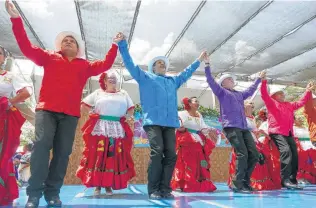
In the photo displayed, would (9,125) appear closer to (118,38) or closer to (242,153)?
(118,38)

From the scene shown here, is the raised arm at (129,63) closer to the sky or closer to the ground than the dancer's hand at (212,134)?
closer to the sky

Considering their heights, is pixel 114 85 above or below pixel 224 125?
above

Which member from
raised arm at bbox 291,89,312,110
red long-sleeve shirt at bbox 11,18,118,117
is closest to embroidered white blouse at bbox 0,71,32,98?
red long-sleeve shirt at bbox 11,18,118,117

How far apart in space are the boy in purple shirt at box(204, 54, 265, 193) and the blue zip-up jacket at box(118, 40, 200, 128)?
806 mm

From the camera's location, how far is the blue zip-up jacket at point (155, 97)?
3.57m

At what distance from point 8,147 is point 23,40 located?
98 centimetres

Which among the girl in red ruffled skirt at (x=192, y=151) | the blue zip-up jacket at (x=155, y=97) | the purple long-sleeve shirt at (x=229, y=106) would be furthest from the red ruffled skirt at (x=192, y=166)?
the blue zip-up jacket at (x=155, y=97)

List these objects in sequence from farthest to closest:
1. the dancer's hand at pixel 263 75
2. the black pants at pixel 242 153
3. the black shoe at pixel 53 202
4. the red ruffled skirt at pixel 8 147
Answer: the dancer's hand at pixel 263 75
the black pants at pixel 242 153
the red ruffled skirt at pixel 8 147
the black shoe at pixel 53 202

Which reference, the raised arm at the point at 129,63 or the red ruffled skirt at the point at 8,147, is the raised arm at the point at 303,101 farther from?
the red ruffled skirt at the point at 8,147

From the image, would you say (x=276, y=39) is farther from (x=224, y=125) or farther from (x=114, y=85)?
(x=114, y=85)

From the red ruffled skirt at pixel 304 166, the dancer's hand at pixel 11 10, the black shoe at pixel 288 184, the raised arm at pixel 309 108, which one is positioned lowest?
the black shoe at pixel 288 184

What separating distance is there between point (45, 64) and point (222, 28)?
548 centimetres

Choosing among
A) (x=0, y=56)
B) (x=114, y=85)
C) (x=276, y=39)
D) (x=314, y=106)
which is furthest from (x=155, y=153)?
(x=276, y=39)

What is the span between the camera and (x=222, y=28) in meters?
7.66
